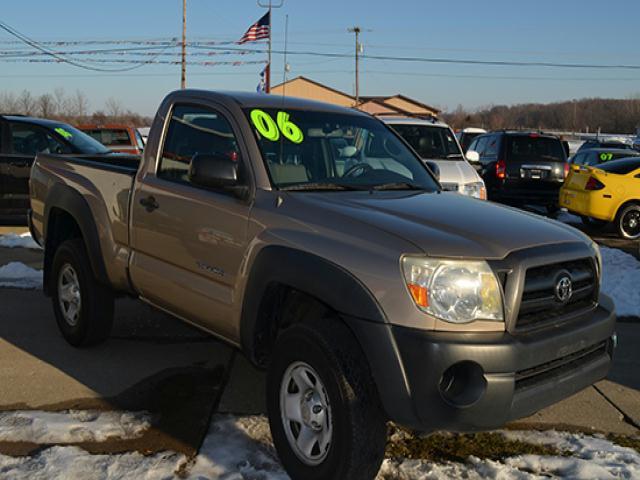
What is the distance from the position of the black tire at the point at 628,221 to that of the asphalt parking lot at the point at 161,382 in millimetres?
6266

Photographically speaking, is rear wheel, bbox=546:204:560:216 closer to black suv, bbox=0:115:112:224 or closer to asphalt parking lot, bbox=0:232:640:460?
asphalt parking lot, bbox=0:232:640:460

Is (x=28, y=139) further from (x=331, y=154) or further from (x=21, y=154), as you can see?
(x=331, y=154)

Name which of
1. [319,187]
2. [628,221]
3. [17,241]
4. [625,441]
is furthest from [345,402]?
[628,221]

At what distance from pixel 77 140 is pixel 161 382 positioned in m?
6.85

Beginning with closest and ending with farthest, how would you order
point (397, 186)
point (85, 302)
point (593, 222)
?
point (397, 186)
point (85, 302)
point (593, 222)

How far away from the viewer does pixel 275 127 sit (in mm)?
3855

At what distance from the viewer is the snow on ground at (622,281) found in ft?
21.7

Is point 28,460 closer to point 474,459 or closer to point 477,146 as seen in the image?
point 474,459

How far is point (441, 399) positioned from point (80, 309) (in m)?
3.22

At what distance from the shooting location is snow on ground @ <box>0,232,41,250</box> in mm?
9047

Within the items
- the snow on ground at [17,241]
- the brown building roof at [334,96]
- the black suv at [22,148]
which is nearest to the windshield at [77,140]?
the black suv at [22,148]

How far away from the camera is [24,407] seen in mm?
4020

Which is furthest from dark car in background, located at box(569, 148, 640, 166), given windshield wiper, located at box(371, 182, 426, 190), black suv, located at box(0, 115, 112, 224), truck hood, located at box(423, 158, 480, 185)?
windshield wiper, located at box(371, 182, 426, 190)

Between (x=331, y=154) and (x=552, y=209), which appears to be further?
(x=552, y=209)
